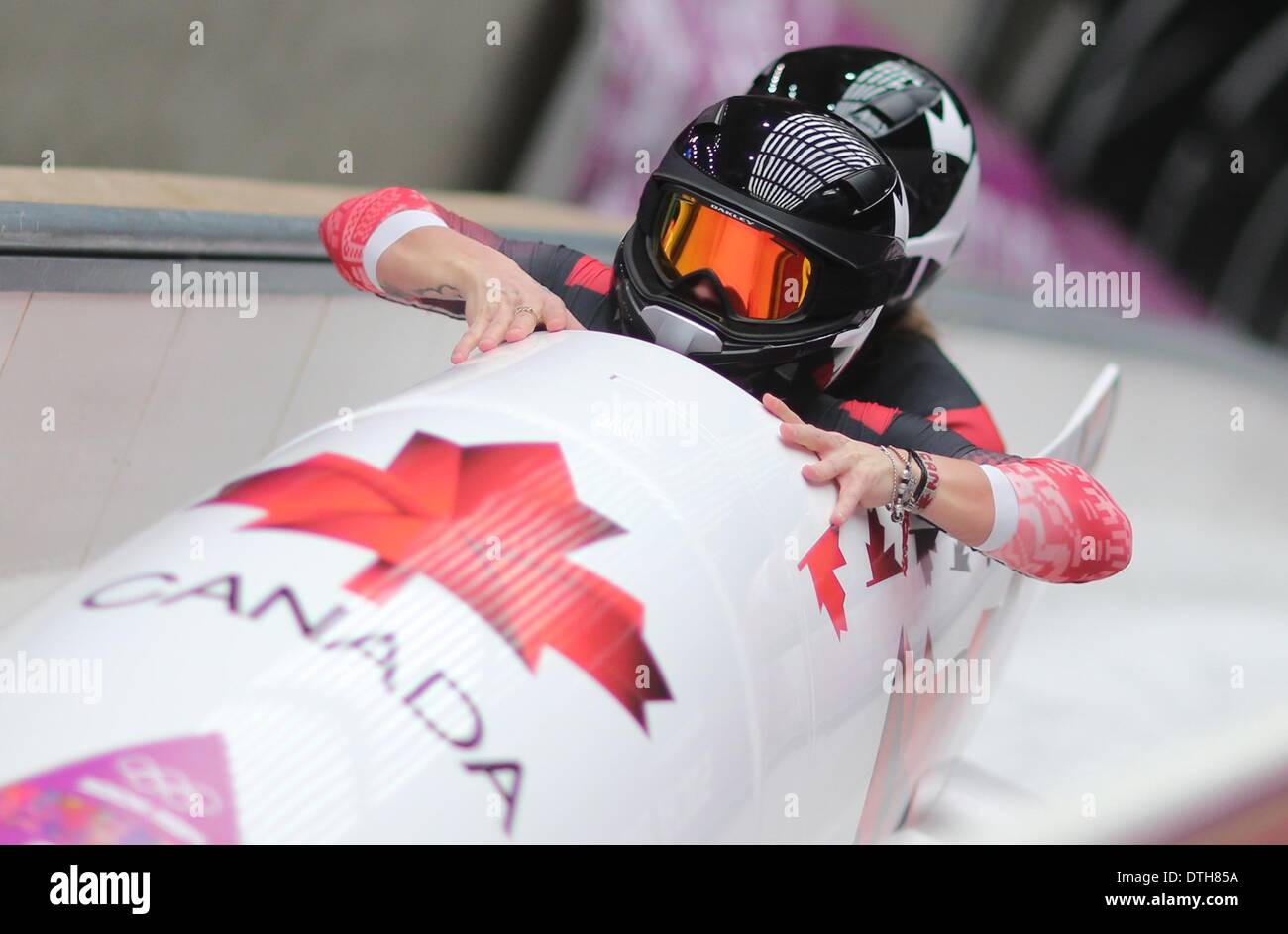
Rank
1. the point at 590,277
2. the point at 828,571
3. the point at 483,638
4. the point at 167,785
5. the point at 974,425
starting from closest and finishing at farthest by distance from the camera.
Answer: the point at 167,785, the point at 483,638, the point at 828,571, the point at 974,425, the point at 590,277

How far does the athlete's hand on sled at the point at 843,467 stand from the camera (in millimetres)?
1506

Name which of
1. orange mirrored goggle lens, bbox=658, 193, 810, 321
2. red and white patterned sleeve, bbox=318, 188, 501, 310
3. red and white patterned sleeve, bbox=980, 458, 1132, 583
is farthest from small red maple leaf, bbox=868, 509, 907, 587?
red and white patterned sleeve, bbox=318, 188, 501, 310

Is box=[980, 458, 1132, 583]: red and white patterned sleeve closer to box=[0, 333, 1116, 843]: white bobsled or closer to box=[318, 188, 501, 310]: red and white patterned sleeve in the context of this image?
box=[0, 333, 1116, 843]: white bobsled

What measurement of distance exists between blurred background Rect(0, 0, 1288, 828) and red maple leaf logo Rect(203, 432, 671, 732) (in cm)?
65

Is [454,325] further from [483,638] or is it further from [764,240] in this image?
[483,638]

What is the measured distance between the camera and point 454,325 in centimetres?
312

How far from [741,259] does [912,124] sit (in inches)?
30.6

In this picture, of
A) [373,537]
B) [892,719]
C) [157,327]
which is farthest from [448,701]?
[157,327]

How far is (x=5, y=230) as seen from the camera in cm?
211

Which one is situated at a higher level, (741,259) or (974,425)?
(741,259)

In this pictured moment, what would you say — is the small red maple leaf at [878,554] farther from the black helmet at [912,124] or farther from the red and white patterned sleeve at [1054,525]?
the black helmet at [912,124]

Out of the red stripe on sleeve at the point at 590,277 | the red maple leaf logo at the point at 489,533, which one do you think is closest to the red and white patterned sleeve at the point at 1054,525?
the red maple leaf logo at the point at 489,533

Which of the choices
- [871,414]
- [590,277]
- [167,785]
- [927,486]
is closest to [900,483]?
[927,486]

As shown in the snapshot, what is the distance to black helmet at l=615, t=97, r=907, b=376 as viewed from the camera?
1.69 meters
